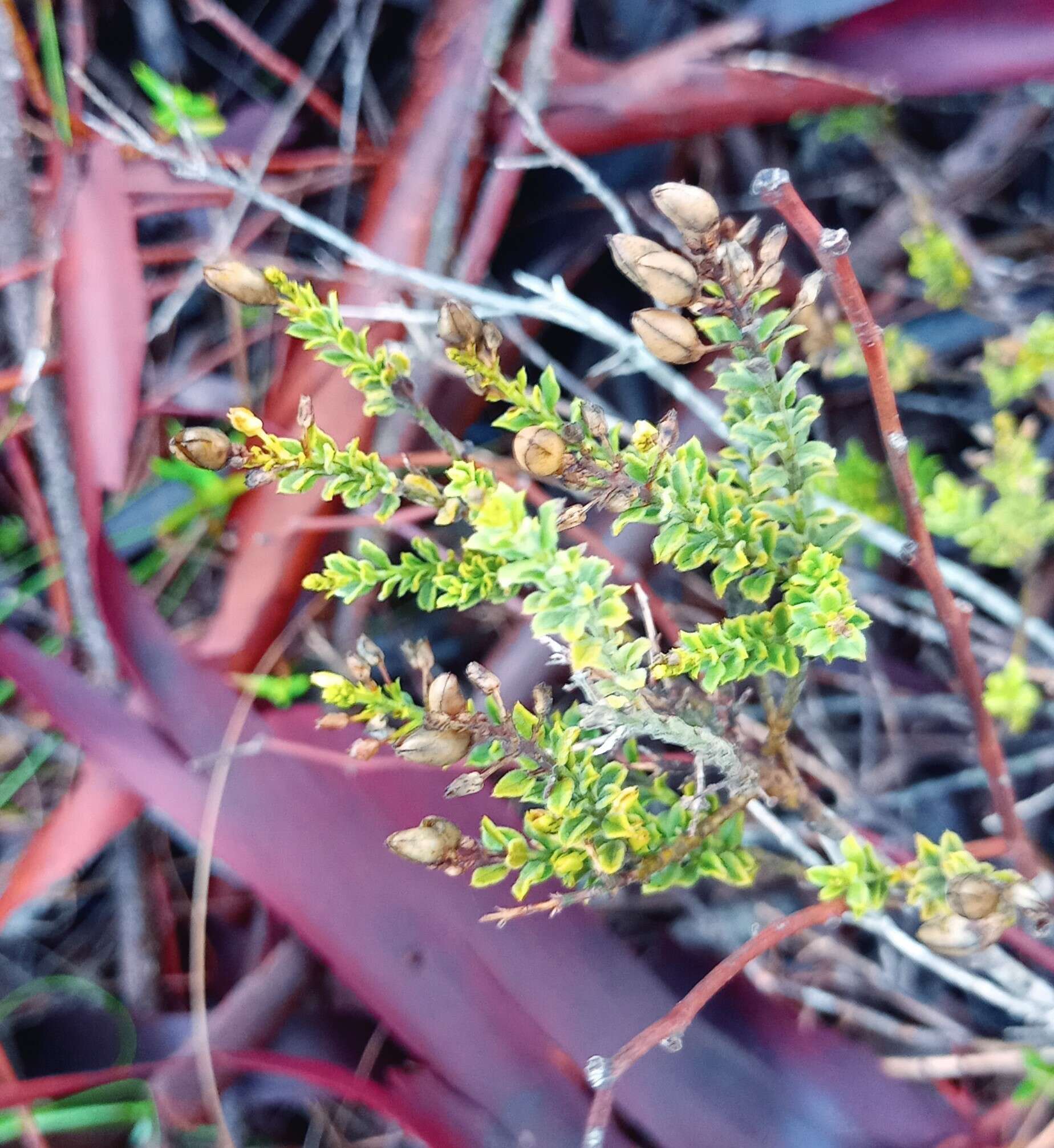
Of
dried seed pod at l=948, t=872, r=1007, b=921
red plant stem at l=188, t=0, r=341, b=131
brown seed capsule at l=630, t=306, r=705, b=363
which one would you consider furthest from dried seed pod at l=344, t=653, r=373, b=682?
red plant stem at l=188, t=0, r=341, b=131

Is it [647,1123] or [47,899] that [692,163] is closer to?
[647,1123]

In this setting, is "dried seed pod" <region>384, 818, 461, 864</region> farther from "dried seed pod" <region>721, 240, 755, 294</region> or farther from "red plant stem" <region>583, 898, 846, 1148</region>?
"dried seed pod" <region>721, 240, 755, 294</region>

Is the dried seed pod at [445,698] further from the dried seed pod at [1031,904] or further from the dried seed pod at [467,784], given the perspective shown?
the dried seed pod at [1031,904]

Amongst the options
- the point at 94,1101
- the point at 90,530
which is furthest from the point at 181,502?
the point at 94,1101

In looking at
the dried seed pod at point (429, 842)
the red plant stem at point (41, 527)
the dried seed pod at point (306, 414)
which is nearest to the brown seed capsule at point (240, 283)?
the dried seed pod at point (306, 414)

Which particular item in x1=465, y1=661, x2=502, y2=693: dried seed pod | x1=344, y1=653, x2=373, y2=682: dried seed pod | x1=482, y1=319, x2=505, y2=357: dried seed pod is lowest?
x1=344, y1=653, x2=373, y2=682: dried seed pod

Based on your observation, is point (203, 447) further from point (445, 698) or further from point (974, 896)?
point (974, 896)

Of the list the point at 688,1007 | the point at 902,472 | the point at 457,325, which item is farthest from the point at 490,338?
the point at 688,1007
